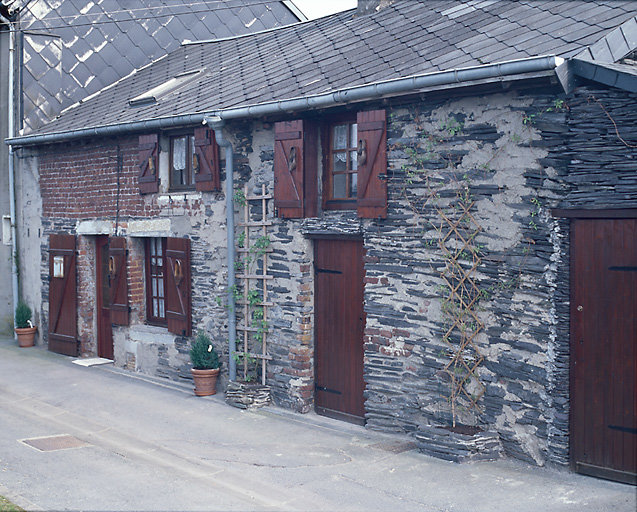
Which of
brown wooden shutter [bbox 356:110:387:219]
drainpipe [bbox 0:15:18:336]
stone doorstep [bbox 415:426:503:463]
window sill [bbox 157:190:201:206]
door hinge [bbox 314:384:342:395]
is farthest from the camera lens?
drainpipe [bbox 0:15:18:336]

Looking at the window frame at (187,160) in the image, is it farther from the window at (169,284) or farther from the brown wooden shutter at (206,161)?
the window at (169,284)

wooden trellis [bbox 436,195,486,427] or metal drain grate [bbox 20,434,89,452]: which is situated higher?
wooden trellis [bbox 436,195,486,427]

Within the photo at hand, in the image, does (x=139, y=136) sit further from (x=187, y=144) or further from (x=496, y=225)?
(x=496, y=225)

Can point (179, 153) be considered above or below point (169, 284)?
above

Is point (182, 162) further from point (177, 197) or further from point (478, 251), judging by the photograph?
point (478, 251)

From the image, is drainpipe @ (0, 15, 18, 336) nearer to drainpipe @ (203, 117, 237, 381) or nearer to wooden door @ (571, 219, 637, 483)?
drainpipe @ (203, 117, 237, 381)

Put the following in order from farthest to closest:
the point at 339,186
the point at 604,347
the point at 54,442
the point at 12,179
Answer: the point at 12,179 < the point at 339,186 < the point at 54,442 < the point at 604,347

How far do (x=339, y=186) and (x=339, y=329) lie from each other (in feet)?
5.62

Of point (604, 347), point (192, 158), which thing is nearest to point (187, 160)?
point (192, 158)

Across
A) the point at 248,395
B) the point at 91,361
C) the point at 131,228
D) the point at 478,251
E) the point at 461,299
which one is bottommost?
the point at 91,361

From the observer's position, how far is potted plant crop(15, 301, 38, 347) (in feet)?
44.7

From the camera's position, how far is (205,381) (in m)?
10.0

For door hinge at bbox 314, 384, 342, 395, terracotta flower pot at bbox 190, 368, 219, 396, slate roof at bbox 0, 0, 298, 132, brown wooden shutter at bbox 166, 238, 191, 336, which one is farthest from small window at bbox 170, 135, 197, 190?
slate roof at bbox 0, 0, 298, 132

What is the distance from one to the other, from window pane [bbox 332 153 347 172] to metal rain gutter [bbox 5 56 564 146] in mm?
747
